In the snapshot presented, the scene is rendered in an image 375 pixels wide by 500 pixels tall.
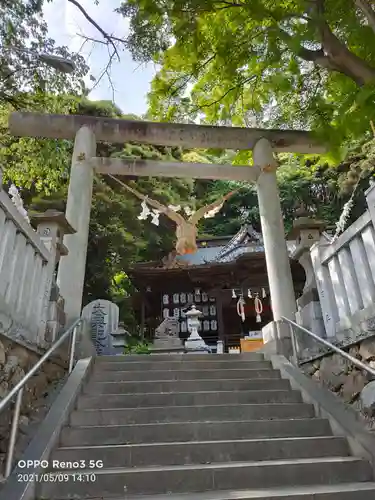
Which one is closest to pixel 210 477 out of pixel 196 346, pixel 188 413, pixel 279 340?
pixel 188 413

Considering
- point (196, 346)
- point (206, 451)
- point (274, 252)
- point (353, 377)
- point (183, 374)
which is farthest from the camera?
point (196, 346)

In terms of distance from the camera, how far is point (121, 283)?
62.0 feet

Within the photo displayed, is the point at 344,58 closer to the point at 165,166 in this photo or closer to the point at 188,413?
the point at 165,166

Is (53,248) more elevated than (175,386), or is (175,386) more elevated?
(53,248)

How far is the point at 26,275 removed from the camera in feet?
14.7

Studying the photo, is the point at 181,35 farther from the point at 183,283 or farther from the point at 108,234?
the point at 183,283

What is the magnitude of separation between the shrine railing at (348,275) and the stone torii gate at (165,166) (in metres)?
1.50

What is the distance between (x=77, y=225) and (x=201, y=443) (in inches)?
190

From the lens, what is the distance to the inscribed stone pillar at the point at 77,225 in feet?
21.6

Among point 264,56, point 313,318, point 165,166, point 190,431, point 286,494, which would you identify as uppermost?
point 165,166

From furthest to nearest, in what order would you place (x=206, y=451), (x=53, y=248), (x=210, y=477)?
(x=53, y=248), (x=206, y=451), (x=210, y=477)

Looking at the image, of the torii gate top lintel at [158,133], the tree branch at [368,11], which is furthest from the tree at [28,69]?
the tree branch at [368,11]

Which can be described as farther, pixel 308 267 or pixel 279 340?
pixel 279 340

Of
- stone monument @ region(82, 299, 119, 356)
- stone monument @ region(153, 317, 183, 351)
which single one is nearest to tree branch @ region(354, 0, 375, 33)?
stone monument @ region(82, 299, 119, 356)
